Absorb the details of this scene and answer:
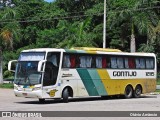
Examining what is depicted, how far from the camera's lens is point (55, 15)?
191 feet

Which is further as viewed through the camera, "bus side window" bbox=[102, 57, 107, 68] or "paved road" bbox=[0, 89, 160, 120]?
"bus side window" bbox=[102, 57, 107, 68]

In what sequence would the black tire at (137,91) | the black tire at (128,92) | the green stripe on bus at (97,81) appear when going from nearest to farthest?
the green stripe on bus at (97,81)
the black tire at (128,92)
the black tire at (137,91)

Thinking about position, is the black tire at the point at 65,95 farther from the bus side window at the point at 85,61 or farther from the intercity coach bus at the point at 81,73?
the bus side window at the point at 85,61

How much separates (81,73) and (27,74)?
3451 mm

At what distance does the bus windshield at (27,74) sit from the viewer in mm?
23406

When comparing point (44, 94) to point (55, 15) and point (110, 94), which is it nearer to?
point (110, 94)

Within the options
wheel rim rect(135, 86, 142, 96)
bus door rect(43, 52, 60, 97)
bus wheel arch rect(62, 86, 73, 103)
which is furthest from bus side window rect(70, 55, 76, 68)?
wheel rim rect(135, 86, 142, 96)

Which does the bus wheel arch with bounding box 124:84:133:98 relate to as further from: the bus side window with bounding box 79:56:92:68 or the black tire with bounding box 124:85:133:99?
the bus side window with bounding box 79:56:92:68

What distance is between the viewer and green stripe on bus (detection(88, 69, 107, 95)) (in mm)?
26219

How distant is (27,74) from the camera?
77.6ft

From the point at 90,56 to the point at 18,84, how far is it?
487cm

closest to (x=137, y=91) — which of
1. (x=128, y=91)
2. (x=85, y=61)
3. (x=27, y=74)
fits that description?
(x=128, y=91)

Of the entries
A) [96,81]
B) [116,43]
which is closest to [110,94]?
[96,81]

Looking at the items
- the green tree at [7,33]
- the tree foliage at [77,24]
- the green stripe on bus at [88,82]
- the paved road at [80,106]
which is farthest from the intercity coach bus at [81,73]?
the green tree at [7,33]
